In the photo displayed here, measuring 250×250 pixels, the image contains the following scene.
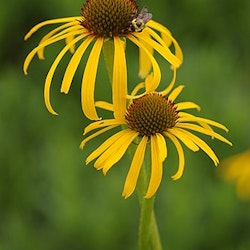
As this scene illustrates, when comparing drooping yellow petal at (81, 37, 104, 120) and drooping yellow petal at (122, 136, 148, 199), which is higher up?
drooping yellow petal at (81, 37, 104, 120)

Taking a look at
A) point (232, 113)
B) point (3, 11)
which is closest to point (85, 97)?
point (232, 113)

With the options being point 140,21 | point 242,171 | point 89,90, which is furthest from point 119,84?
point 242,171

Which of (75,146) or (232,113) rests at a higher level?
(232,113)

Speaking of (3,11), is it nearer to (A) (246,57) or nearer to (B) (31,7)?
(B) (31,7)

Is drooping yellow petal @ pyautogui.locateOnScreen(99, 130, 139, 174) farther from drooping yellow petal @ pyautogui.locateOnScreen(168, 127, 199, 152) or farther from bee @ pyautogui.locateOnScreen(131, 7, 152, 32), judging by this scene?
bee @ pyautogui.locateOnScreen(131, 7, 152, 32)

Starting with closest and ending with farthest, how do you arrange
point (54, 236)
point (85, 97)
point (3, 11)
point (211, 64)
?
1. point (85, 97)
2. point (54, 236)
3. point (211, 64)
4. point (3, 11)

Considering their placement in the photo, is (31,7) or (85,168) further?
(31,7)

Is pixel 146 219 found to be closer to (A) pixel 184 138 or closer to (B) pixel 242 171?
(A) pixel 184 138

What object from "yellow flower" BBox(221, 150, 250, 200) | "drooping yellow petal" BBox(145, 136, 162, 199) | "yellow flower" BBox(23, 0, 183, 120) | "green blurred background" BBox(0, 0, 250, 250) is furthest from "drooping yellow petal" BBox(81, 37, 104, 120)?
"green blurred background" BBox(0, 0, 250, 250)
